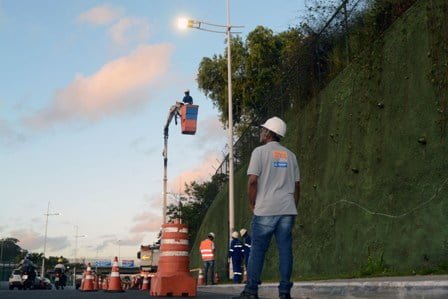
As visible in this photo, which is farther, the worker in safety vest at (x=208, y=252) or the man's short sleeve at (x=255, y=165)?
the worker in safety vest at (x=208, y=252)

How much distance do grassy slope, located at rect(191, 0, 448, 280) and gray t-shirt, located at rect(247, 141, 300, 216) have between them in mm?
4692

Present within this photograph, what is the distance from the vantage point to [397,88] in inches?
504

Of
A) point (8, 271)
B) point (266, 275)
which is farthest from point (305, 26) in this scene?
point (8, 271)

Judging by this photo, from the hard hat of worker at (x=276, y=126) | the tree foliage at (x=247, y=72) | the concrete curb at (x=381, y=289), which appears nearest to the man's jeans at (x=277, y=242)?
the hard hat of worker at (x=276, y=126)

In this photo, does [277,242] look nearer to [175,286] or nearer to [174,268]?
[175,286]

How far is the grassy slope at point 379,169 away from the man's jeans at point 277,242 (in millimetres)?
4552

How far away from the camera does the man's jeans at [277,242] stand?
6.45 m

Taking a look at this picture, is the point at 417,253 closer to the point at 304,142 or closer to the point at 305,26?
the point at 304,142

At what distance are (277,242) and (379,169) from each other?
24.0ft

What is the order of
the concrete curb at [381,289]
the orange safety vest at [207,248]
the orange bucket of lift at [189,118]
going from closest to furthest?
the concrete curb at [381,289], the orange safety vest at [207,248], the orange bucket of lift at [189,118]

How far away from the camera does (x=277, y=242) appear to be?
6.43 m

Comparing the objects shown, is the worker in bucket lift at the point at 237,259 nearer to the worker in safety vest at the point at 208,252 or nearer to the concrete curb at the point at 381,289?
the worker in safety vest at the point at 208,252

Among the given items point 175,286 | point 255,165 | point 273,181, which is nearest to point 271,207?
point 273,181

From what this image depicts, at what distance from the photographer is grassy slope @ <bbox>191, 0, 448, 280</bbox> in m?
11.1
